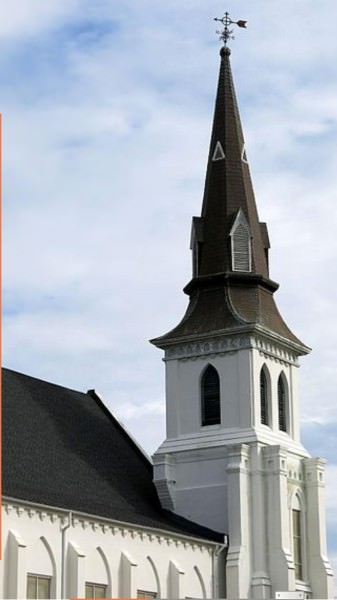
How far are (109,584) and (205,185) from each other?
897 inches

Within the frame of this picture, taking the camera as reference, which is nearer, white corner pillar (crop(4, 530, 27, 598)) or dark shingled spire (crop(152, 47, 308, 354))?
white corner pillar (crop(4, 530, 27, 598))

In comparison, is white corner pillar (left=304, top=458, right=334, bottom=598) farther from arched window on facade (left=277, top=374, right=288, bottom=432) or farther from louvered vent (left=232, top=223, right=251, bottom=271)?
louvered vent (left=232, top=223, right=251, bottom=271)

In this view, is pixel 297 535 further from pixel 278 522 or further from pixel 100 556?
pixel 100 556

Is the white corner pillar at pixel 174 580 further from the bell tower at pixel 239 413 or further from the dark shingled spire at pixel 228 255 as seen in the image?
the dark shingled spire at pixel 228 255

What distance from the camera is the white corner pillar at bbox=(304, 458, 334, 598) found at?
212 feet

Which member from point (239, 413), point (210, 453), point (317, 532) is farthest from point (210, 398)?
point (317, 532)

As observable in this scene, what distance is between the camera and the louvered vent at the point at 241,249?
6788 centimetres

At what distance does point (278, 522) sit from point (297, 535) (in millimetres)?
2704

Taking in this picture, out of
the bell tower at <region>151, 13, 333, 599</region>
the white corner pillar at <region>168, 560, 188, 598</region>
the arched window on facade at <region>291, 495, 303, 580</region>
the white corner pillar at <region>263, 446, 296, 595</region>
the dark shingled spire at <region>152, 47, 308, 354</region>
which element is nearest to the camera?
the white corner pillar at <region>168, 560, 188, 598</region>

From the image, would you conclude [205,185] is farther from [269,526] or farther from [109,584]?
[109,584]

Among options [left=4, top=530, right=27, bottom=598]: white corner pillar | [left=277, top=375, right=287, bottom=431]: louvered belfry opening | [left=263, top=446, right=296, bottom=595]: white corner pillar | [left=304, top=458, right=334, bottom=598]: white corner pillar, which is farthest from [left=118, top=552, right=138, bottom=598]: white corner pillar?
[left=277, top=375, right=287, bottom=431]: louvered belfry opening

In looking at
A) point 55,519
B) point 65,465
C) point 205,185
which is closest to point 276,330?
point 205,185

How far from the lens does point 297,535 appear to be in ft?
213

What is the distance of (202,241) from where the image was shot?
69188 mm
